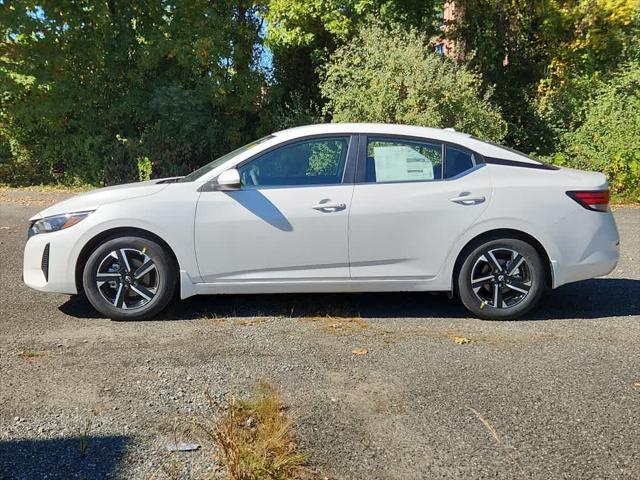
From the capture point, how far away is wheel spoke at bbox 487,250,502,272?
5.06 meters

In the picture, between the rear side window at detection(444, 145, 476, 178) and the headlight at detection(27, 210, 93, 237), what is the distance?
116 inches

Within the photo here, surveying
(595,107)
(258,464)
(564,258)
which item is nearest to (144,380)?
(258,464)

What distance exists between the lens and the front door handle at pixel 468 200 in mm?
5001

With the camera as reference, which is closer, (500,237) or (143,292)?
(143,292)

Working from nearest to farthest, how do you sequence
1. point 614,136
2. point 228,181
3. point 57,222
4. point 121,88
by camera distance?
point 228,181, point 57,222, point 614,136, point 121,88

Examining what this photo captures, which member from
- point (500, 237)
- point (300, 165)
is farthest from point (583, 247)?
point (300, 165)

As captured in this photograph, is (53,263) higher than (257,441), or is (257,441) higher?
(53,263)

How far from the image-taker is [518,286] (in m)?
5.10

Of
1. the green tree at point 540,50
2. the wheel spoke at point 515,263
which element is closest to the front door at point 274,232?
the wheel spoke at point 515,263

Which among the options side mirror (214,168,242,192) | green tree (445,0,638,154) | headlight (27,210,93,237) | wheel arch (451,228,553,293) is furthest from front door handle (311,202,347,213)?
green tree (445,0,638,154)

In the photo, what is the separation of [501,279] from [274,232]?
1922mm

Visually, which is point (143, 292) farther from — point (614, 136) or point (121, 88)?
point (614, 136)

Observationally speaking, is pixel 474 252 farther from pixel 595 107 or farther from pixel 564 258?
pixel 595 107

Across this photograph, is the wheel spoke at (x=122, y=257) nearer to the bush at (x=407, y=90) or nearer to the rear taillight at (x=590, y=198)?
the rear taillight at (x=590, y=198)
